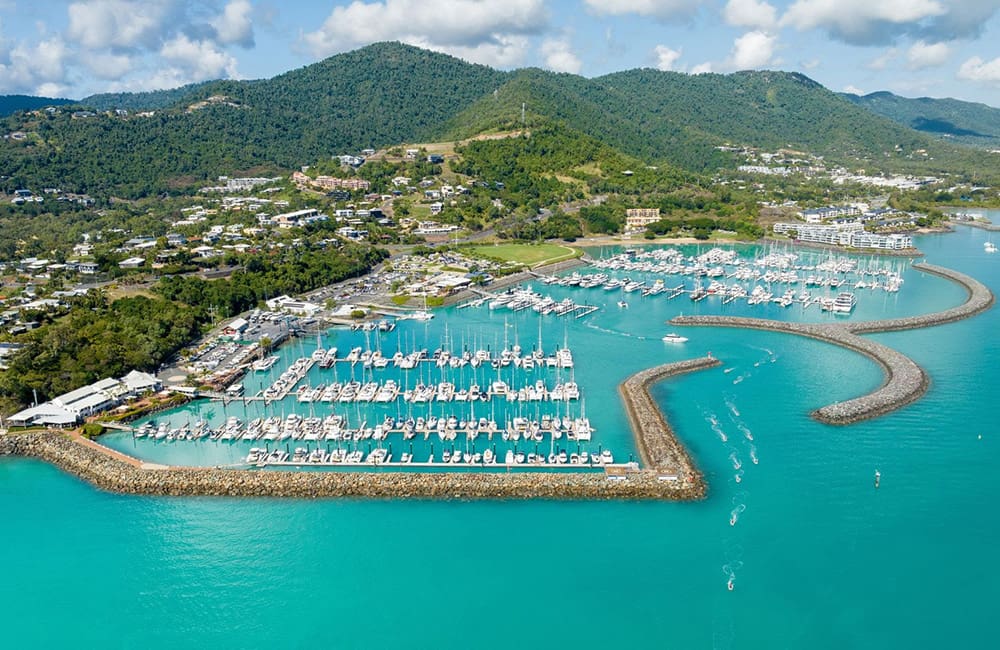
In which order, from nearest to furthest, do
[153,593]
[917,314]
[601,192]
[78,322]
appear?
[153,593]
[78,322]
[917,314]
[601,192]

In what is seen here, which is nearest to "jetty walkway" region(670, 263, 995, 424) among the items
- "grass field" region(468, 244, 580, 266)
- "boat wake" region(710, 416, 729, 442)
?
"boat wake" region(710, 416, 729, 442)

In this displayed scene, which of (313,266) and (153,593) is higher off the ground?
(313,266)

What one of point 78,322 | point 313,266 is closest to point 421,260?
point 313,266

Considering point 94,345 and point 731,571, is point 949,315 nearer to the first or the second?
point 731,571

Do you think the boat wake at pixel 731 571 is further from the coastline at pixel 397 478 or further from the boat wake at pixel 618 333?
the boat wake at pixel 618 333

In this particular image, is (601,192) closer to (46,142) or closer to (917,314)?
(917,314)

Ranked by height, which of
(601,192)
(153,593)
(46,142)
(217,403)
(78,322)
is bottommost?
(153,593)
